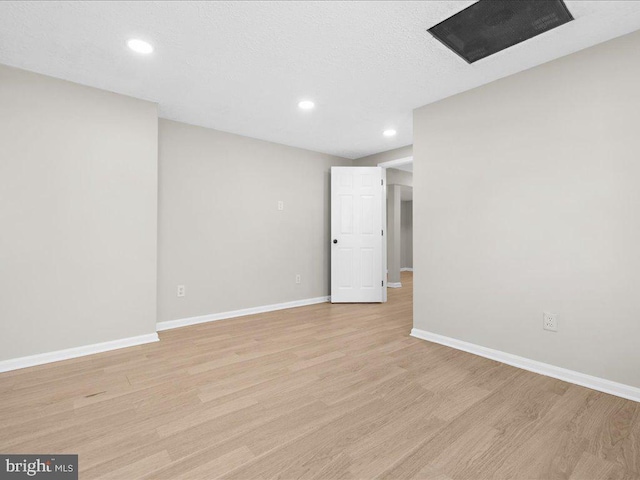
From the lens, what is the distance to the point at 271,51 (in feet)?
7.33

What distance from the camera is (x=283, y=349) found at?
9.36 feet

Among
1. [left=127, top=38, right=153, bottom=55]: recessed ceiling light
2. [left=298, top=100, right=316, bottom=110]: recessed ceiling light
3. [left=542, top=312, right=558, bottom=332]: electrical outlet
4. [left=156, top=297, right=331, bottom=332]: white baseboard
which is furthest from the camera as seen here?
[left=156, top=297, right=331, bottom=332]: white baseboard

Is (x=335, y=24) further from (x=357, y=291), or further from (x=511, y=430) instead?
(x=357, y=291)

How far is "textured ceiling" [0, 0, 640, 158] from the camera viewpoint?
184cm

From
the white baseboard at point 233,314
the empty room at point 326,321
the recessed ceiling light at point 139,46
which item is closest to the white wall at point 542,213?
the empty room at point 326,321

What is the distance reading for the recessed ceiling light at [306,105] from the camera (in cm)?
310

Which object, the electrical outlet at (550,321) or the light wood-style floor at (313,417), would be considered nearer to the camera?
the light wood-style floor at (313,417)

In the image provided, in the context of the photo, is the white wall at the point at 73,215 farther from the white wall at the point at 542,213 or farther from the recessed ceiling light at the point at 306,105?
the white wall at the point at 542,213

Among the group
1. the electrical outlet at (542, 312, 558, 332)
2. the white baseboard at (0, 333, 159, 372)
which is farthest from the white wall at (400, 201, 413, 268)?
the white baseboard at (0, 333, 159, 372)

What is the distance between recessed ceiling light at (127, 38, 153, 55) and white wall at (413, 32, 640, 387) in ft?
8.13

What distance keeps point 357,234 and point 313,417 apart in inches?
130

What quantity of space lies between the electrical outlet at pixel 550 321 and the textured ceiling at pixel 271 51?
190 cm

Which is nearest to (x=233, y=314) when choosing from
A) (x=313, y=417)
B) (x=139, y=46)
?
(x=313, y=417)

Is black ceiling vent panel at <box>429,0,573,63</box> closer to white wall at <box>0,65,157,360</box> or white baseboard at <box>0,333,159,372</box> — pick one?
white wall at <box>0,65,157,360</box>
